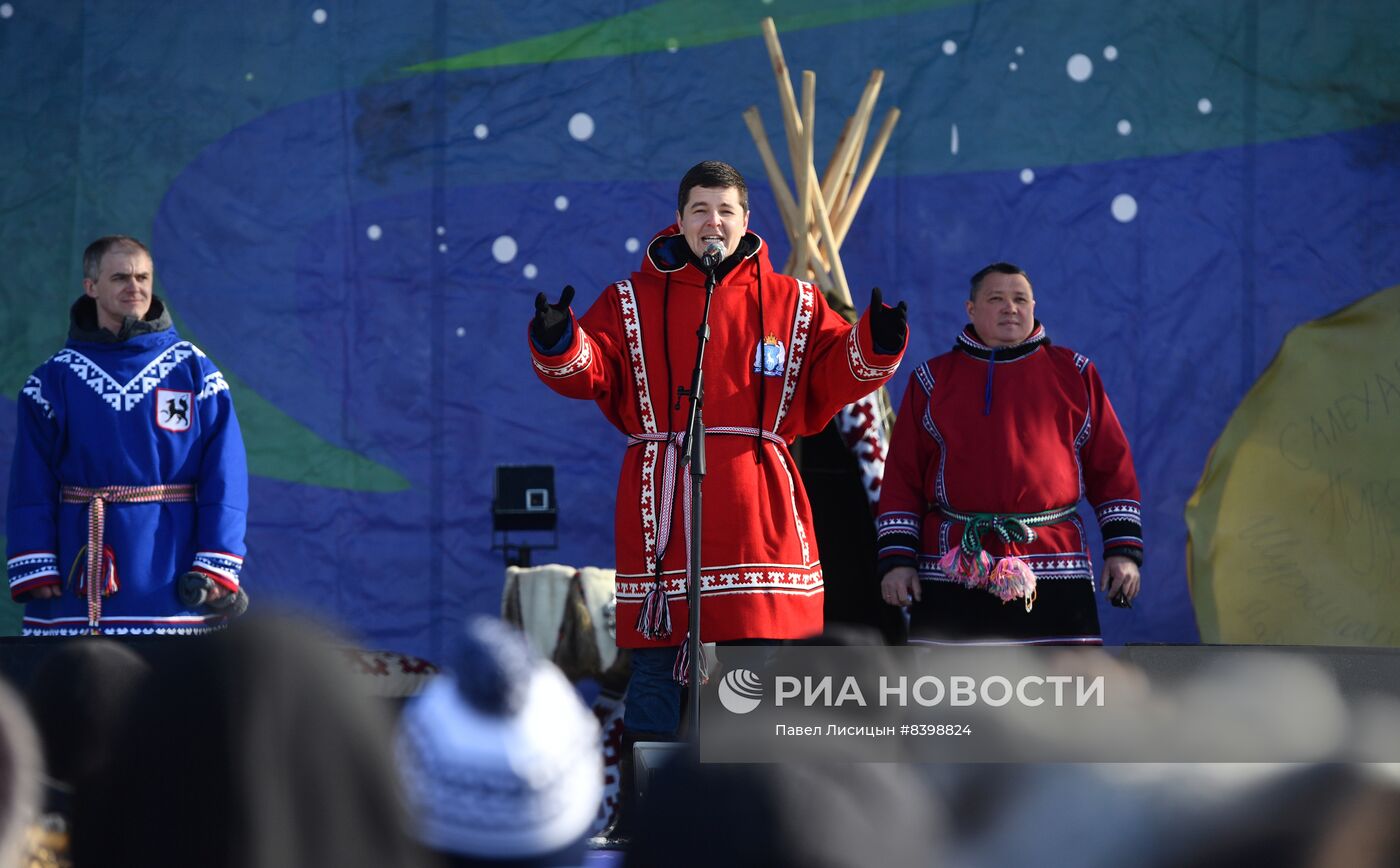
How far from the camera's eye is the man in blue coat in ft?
9.66

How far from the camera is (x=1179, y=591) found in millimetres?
4547

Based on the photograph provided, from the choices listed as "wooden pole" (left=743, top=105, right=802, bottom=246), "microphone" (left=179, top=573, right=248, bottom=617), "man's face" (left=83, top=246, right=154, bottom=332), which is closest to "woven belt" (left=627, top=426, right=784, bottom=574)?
"microphone" (left=179, top=573, right=248, bottom=617)

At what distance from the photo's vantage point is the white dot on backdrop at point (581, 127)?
15.3 ft

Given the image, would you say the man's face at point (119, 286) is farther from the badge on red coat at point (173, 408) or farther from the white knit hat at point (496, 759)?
the white knit hat at point (496, 759)

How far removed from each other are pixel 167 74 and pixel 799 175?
2.00 metres

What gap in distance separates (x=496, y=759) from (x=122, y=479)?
7.86 ft

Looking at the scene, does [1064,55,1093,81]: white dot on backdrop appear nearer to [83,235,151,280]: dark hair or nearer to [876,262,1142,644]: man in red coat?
[876,262,1142,644]: man in red coat

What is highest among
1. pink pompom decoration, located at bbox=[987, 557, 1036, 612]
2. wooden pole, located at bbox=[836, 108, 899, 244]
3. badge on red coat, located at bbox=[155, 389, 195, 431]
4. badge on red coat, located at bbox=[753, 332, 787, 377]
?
wooden pole, located at bbox=[836, 108, 899, 244]

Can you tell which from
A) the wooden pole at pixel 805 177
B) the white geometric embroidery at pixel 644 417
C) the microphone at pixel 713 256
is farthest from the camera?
the wooden pole at pixel 805 177

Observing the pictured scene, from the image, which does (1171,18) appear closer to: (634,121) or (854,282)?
(854,282)

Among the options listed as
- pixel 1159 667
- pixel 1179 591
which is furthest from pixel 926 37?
pixel 1159 667

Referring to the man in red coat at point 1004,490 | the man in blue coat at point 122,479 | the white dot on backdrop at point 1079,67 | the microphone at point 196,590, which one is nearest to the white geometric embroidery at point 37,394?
the man in blue coat at point 122,479

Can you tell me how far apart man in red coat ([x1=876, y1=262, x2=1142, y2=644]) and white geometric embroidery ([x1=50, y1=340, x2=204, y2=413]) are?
1.50 m

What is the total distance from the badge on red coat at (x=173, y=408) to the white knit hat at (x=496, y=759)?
2362 mm
